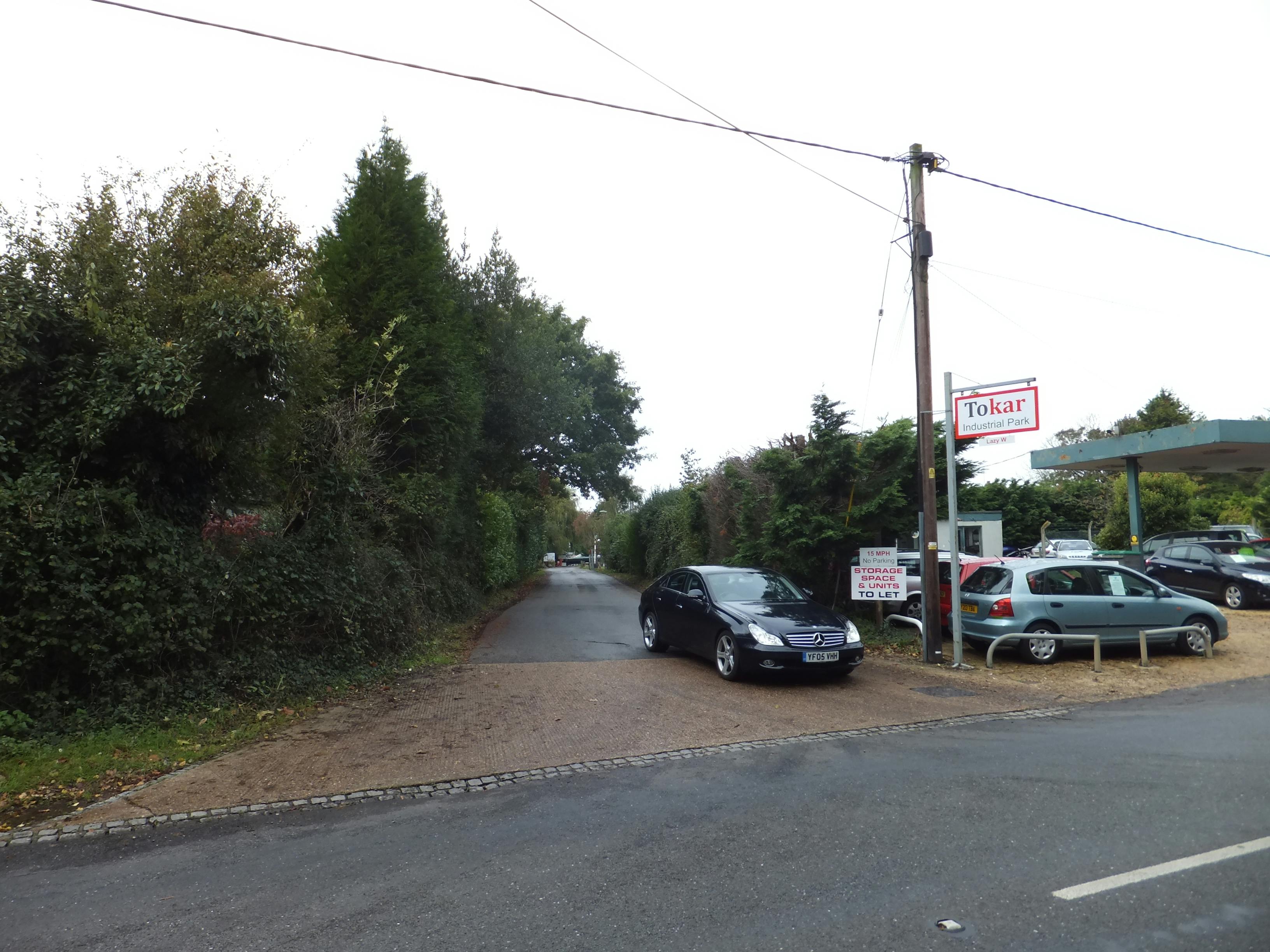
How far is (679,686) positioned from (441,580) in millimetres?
7333

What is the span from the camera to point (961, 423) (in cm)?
1187

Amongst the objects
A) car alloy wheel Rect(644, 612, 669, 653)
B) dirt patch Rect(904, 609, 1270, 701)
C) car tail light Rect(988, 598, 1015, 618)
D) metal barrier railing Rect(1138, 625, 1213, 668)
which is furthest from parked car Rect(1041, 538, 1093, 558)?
car alloy wheel Rect(644, 612, 669, 653)

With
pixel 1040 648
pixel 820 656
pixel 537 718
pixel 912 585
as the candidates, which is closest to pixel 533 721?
pixel 537 718

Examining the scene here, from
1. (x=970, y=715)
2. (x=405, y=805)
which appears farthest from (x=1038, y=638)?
(x=405, y=805)

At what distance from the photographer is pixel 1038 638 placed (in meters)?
11.7

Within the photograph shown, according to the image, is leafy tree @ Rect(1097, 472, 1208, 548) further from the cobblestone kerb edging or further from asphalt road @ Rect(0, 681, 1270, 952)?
asphalt road @ Rect(0, 681, 1270, 952)

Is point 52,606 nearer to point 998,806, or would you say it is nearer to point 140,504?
point 140,504

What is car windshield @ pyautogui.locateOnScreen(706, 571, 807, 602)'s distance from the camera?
11.2m

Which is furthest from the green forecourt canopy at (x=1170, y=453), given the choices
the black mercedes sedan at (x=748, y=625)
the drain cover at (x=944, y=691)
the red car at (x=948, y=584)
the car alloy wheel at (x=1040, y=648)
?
the black mercedes sedan at (x=748, y=625)

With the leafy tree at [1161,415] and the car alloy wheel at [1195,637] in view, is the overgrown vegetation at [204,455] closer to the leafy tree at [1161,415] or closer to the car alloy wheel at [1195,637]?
the car alloy wheel at [1195,637]

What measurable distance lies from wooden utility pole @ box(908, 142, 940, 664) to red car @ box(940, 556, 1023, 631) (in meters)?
0.67

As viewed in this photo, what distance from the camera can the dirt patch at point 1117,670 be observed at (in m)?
10.2

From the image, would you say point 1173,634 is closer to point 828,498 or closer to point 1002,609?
point 1002,609

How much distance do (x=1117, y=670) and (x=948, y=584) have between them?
3.41 metres
